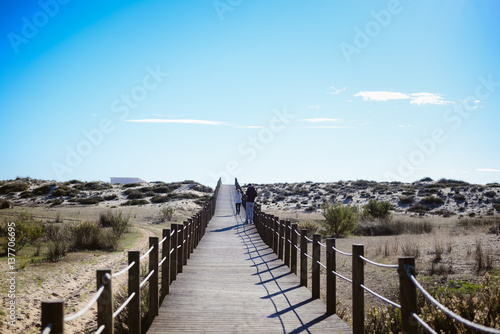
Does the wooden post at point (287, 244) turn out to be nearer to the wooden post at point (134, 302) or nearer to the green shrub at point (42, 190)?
the wooden post at point (134, 302)

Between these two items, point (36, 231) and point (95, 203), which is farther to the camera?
point (95, 203)

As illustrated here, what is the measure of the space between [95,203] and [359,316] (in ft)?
148

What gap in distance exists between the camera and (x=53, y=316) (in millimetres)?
3146

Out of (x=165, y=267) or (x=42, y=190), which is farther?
(x=42, y=190)

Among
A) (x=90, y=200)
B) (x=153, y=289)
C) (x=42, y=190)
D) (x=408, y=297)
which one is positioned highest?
(x=42, y=190)

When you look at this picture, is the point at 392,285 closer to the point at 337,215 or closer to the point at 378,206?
the point at 337,215

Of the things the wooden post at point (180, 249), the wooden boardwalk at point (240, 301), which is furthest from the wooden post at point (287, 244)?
the wooden post at point (180, 249)

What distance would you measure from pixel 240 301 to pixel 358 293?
2359mm

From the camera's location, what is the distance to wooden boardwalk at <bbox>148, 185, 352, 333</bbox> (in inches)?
251

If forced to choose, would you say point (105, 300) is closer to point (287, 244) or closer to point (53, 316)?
point (53, 316)

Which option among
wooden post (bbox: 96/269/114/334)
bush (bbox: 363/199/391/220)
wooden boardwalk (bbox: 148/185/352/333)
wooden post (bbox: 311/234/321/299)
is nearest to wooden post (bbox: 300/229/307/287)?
wooden boardwalk (bbox: 148/185/352/333)

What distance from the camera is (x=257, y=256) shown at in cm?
1384

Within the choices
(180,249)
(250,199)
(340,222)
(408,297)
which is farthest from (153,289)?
(340,222)

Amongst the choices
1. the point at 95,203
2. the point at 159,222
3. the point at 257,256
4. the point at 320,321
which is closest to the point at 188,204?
the point at 95,203
